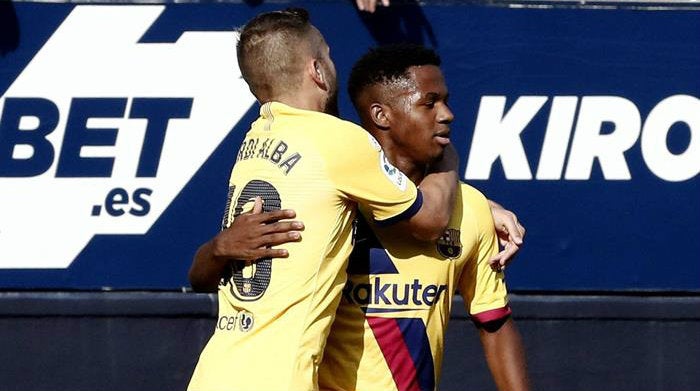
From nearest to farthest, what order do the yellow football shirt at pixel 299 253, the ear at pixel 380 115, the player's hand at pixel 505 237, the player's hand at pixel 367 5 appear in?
the yellow football shirt at pixel 299 253, the ear at pixel 380 115, the player's hand at pixel 505 237, the player's hand at pixel 367 5

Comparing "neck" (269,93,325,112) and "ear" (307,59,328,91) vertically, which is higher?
"ear" (307,59,328,91)

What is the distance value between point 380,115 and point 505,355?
0.79 m

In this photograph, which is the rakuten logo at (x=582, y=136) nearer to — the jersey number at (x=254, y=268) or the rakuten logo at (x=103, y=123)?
the rakuten logo at (x=103, y=123)

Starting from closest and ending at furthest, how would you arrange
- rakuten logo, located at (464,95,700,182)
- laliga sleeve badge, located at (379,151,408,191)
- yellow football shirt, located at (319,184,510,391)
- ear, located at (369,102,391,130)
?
laliga sleeve badge, located at (379,151,408,191)
yellow football shirt, located at (319,184,510,391)
ear, located at (369,102,391,130)
rakuten logo, located at (464,95,700,182)

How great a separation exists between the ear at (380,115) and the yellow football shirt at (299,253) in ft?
1.04

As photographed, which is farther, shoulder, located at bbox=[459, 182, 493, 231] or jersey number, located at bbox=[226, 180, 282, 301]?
shoulder, located at bbox=[459, 182, 493, 231]

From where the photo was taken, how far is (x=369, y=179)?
11.7 ft

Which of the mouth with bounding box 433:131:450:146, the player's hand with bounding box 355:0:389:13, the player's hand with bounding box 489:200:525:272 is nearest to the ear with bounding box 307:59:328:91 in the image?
the mouth with bounding box 433:131:450:146

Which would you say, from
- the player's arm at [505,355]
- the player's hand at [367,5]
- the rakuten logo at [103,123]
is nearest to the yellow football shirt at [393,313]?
the player's arm at [505,355]

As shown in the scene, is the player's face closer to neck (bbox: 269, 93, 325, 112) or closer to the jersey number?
neck (bbox: 269, 93, 325, 112)

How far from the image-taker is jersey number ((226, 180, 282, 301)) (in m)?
3.56

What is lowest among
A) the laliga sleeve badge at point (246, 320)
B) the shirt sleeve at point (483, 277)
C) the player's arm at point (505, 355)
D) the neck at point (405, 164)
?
the player's arm at point (505, 355)

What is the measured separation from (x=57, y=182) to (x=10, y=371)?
0.86m

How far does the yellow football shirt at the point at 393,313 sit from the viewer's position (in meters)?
3.83
